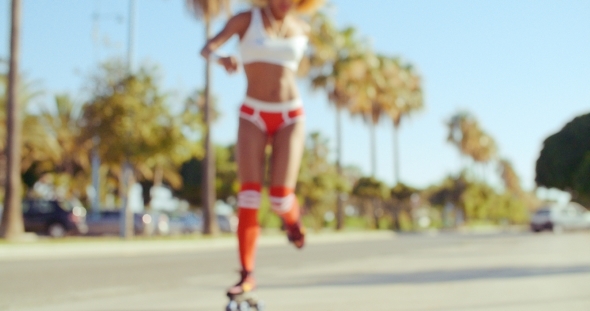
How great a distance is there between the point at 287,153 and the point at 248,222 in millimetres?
424

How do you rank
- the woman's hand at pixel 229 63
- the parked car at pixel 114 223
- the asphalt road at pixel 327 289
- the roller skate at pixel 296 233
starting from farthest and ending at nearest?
the parked car at pixel 114 223 → the asphalt road at pixel 327 289 → the roller skate at pixel 296 233 → the woman's hand at pixel 229 63

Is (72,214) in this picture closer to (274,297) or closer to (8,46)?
(8,46)

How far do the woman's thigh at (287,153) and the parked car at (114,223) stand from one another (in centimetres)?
3340

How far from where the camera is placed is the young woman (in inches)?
150

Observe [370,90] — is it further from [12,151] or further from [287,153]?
[287,153]

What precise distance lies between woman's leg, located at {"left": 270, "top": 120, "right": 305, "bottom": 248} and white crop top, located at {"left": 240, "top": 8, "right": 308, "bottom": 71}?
1.09 feet

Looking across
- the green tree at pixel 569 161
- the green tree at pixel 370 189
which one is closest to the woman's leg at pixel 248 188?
the green tree at pixel 569 161

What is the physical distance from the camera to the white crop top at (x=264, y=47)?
3852 mm

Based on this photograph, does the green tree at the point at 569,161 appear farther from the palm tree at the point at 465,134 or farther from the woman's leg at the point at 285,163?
the palm tree at the point at 465,134

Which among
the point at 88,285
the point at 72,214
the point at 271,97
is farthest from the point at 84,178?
the point at 271,97

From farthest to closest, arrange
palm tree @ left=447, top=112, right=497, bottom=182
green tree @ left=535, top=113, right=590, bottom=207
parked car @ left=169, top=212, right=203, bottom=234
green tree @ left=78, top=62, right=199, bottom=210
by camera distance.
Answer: palm tree @ left=447, top=112, right=497, bottom=182 → parked car @ left=169, top=212, right=203, bottom=234 → green tree @ left=78, top=62, right=199, bottom=210 → green tree @ left=535, top=113, right=590, bottom=207

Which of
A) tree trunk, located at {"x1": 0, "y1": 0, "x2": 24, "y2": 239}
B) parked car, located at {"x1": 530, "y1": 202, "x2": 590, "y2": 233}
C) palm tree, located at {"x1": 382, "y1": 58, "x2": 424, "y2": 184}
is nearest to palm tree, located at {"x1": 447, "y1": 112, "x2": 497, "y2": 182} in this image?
palm tree, located at {"x1": 382, "y1": 58, "x2": 424, "y2": 184}

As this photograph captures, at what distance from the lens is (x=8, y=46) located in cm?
2212

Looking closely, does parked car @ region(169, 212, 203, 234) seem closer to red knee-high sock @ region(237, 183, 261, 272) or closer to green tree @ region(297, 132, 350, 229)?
green tree @ region(297, 132, 350, 229)
